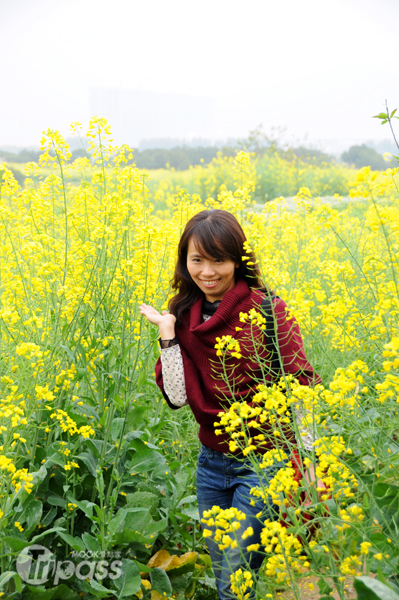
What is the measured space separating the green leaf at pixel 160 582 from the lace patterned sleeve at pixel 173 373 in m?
0.76

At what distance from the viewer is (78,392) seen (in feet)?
8.14

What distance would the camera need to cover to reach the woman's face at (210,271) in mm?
2008

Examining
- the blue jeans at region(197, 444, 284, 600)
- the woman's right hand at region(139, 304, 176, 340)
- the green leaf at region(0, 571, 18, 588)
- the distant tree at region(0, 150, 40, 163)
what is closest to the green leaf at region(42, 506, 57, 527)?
the green leaf at region(0, 571, 18, 588)

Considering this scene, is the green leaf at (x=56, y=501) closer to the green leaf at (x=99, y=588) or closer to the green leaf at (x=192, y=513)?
the green leaf at (x=99, y=588)

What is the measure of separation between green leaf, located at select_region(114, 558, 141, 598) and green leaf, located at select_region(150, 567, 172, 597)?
0.19 metres

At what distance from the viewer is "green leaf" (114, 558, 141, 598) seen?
192 cm

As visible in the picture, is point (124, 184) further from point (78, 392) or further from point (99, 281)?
point (78, 392)

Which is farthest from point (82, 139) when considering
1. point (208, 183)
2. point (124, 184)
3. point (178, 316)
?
point (208, 183)

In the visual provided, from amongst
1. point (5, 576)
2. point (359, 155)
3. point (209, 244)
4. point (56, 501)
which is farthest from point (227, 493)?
point (359, 155)

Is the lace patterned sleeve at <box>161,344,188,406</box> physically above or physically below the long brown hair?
below

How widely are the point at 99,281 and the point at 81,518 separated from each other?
106 centimetres

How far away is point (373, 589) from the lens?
98 centimetres

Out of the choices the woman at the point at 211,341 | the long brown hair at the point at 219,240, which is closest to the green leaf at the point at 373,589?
the woman at the point at 211,341

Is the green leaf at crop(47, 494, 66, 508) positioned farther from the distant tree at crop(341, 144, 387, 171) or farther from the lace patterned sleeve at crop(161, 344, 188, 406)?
the distant tree at crop(341, 144, 387, 171)
